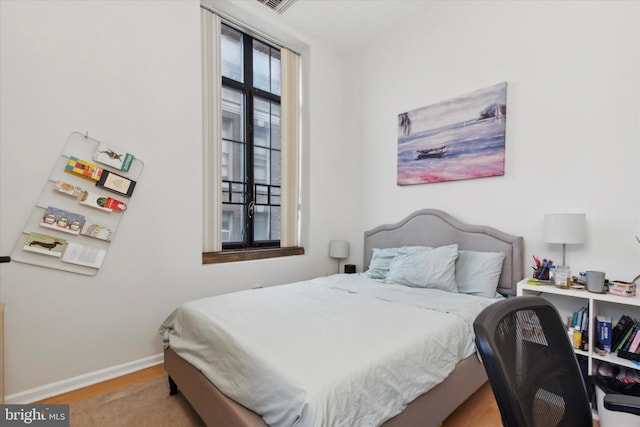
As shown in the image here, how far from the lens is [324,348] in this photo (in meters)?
1.32

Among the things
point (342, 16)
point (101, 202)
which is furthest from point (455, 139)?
point (101, 202)

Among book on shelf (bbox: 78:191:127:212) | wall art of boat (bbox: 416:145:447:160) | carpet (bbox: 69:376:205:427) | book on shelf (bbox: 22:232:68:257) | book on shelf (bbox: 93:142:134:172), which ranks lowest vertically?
carpet (bbox: 69:376:205:427)

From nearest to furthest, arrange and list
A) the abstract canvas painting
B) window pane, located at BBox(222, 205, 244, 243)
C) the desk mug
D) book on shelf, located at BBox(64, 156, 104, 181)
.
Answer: the desk mug
book on shelf, located at BBox(64, 156, 104, 181)
the abstract canvas painting
window pane, located at BBox(222, 205, 244, 243)

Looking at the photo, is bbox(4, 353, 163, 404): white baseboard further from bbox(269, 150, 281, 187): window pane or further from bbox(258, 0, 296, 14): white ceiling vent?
bbox(258, 0, 296, 14): white ceiling vent

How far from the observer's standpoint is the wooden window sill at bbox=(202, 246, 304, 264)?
2.78 meters

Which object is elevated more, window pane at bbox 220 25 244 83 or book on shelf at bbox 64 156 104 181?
window pane at bbox 220 25 244 83

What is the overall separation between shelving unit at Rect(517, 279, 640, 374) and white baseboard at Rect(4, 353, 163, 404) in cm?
283

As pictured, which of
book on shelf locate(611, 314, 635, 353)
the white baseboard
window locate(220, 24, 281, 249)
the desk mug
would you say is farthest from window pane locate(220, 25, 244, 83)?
book on shelf locate(611, 314, 635, 353)

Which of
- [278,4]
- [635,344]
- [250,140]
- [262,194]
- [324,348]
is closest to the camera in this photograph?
[324,348]

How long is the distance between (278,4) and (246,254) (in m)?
2.46

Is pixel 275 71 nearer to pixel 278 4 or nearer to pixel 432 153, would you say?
pixel 278 4

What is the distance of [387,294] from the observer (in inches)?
90.2

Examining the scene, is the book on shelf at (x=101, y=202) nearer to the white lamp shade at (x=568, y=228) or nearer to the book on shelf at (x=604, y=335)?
the white lamp shade at (x=568, y=228)

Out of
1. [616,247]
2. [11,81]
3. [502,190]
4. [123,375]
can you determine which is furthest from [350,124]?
[123,375]
